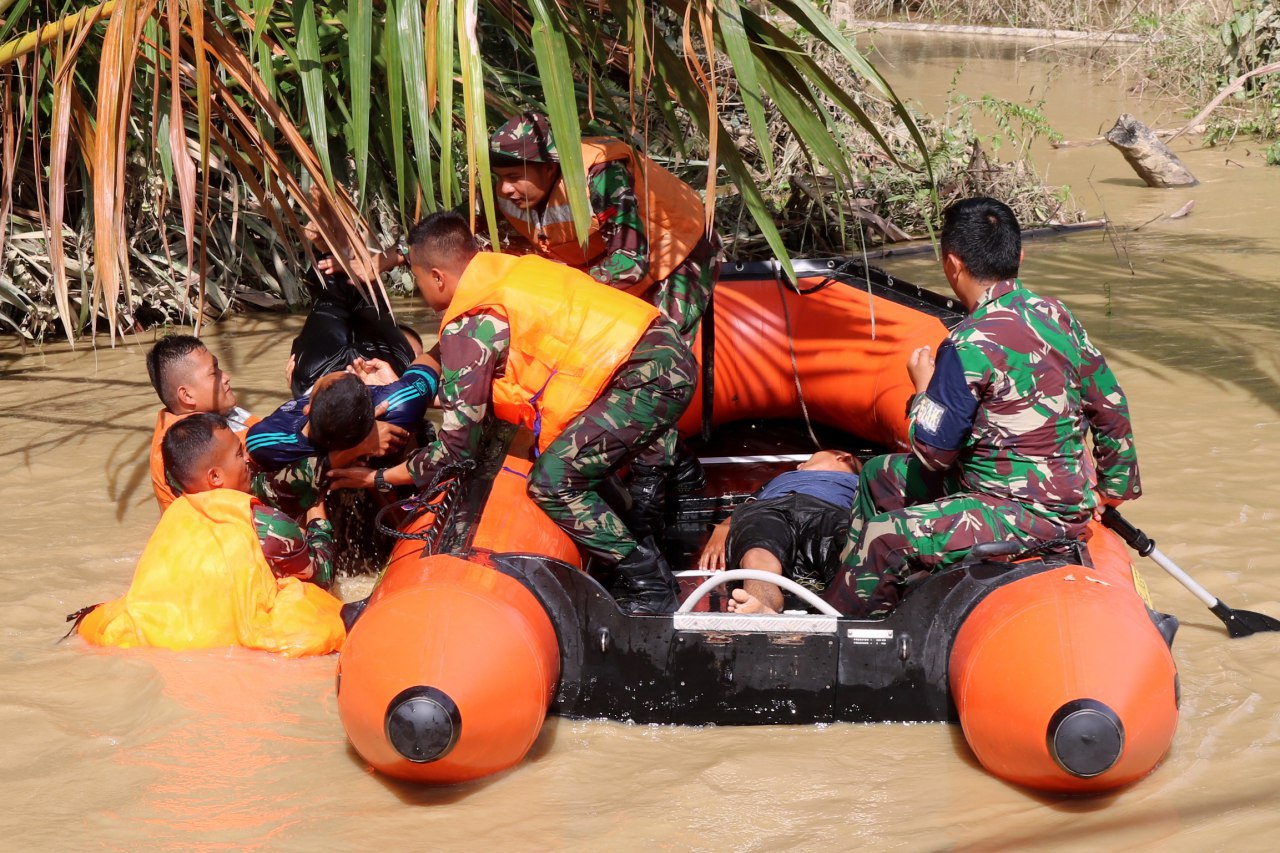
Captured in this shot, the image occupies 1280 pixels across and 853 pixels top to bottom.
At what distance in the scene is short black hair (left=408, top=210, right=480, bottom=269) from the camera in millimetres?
3836

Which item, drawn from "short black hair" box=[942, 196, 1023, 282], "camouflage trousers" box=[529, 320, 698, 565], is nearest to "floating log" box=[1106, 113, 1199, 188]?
"short black hair" box=[942, 196, 1023, 282]

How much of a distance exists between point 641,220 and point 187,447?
5.30ft

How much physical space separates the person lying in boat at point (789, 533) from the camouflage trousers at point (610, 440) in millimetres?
385

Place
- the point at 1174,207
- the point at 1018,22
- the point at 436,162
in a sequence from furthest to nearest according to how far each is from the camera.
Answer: the point at 1018,22
the point at 1174,207
the point at 436,162

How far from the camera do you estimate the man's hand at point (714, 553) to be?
425 cm

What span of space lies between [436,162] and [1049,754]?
4.26 metres

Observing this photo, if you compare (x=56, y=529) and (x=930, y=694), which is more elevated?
(x=930, y=694)

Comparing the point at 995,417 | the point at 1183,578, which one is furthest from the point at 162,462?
the point at 1183,578

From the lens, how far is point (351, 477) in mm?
4168

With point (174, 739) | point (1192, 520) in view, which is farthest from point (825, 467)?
point (174, 739)

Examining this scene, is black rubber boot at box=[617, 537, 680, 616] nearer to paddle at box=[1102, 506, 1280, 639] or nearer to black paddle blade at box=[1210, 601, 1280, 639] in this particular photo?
paddle at box=[1102, 506, 1280, 639]

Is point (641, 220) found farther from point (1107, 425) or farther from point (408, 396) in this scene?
point (1107, 425)

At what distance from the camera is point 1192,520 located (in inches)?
188

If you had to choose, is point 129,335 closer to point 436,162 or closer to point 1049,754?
point 436,162
